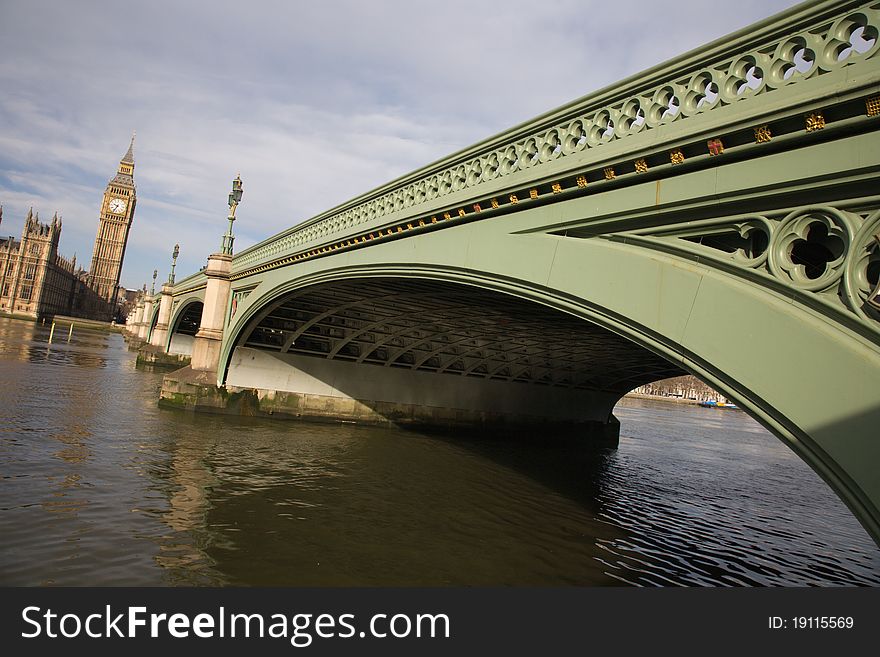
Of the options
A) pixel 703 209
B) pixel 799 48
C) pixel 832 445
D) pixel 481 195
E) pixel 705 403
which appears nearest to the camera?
pixel 832 445

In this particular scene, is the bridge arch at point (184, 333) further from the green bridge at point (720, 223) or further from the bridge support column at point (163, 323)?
the green bridge at point (720, 223)

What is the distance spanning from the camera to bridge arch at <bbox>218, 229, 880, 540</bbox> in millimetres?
3375

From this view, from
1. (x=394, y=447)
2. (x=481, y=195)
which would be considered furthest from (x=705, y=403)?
(x=481, y=195)

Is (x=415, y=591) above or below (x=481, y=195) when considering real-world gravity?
below

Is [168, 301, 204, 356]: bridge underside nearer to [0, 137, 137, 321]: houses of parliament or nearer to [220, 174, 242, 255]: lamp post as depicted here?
[220, 174, 242, 255]: lamp post

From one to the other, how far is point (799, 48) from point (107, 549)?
8.25 m

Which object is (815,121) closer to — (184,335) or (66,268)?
(184,335)

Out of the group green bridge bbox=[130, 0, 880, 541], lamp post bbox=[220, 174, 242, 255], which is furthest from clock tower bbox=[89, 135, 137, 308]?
green bridge bbox=[130, 0, 880, 541]

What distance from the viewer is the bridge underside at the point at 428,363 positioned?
16406mm

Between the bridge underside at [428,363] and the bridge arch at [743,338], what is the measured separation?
→ 8245mm

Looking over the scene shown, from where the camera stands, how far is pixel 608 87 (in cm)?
567

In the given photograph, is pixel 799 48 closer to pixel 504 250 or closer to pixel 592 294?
pixel 592 294

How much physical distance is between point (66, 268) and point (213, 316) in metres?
109

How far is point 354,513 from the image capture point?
9.83 m
